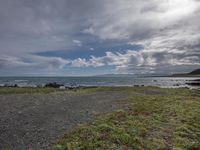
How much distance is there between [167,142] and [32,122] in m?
10.0

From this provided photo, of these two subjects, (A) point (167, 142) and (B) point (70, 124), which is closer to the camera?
(A) point (167, 142)

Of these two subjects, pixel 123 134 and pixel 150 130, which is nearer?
pixel 123 134

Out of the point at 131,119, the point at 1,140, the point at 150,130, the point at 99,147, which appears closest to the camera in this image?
the point at 99,147

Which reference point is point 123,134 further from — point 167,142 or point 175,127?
point 175,127

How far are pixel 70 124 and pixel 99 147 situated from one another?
5.76 m

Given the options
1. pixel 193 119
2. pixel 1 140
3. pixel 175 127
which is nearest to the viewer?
pixel 1 140

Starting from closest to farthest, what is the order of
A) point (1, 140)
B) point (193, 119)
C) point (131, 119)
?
point (1, 140), point (131, 119), point (193, 119)

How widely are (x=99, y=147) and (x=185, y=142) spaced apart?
5269mm

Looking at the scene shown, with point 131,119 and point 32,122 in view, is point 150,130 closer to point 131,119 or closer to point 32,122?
point 131,119

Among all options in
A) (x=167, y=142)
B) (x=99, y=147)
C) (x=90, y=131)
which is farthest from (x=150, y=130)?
(x=99, y=147)

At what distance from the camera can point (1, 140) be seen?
40.4ft

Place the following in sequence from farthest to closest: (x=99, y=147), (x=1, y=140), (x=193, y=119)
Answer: (x=193, y=119) → (x=1, y=140) → (x=99, y=147)

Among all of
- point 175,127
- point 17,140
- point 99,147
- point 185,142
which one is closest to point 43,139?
point 17,140

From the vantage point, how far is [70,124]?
1650cm
